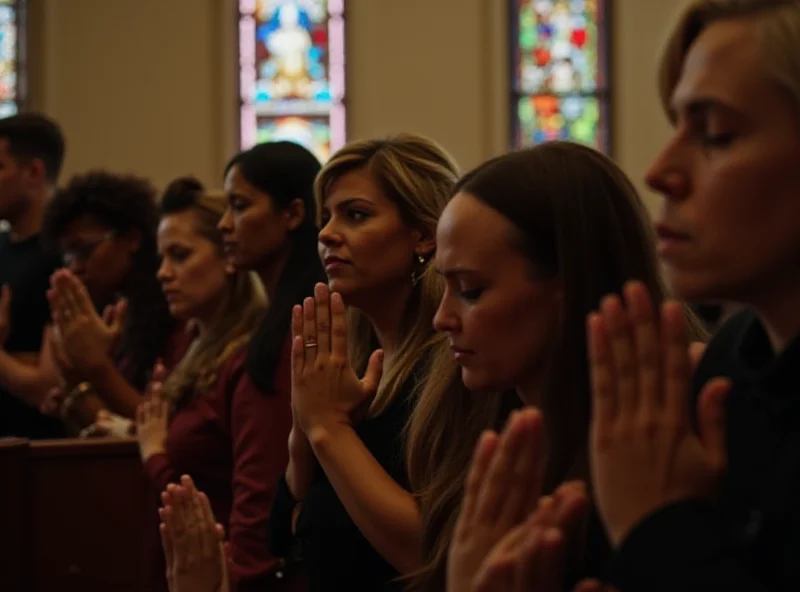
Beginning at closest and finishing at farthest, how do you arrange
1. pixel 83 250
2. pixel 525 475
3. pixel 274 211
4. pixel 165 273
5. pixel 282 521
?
pixel 525 475, pixel 282 521, pixel 274 211, pixel 165 273, pixel 83 250

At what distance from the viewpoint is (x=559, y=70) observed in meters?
9.89

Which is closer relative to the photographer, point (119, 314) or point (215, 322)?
point (215, 322)

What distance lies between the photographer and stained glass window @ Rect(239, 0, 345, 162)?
32.2 feet

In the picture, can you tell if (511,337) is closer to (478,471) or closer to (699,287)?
(478,471)

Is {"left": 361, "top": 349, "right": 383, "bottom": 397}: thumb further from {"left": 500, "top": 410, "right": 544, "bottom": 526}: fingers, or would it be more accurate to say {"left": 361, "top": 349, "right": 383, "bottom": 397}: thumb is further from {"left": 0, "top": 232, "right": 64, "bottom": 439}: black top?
{"left": 0, "top": 232, "right": 64, "bottom": 439}: black top

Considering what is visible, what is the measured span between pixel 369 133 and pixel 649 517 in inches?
325

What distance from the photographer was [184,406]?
13.6 feet

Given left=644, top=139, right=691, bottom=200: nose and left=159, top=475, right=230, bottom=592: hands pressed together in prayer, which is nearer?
left=644, top=139, right=691, bottom=200: nose

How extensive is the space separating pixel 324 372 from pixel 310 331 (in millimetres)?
96

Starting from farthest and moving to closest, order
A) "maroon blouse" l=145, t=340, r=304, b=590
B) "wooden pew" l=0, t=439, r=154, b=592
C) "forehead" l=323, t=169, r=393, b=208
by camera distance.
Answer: "wooden pew" l=0, t=439, r=154, b=592, "maroon blouse" l=145, t=340, r=304, b=590, "forehead" l=323, t=169, r=393, b=208

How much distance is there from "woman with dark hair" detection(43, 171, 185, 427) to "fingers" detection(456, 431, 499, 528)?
3.19m

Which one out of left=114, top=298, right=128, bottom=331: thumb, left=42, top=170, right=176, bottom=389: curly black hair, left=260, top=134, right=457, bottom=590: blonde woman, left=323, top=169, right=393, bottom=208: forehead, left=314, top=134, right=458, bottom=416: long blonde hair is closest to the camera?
left=260, top=134, right=457, bottom=590: blonde woman

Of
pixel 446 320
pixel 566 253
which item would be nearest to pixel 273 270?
pixel 446 320

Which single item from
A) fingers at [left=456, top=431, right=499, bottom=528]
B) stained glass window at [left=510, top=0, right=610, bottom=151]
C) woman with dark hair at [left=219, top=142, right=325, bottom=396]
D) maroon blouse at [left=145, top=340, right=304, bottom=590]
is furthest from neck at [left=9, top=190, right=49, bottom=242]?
stained glass window at [left=510, top=0, right=610, bottom=151]
